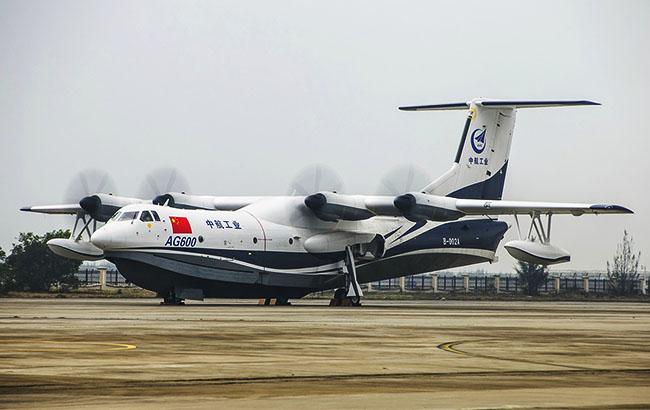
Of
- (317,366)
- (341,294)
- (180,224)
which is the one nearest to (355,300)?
(341,294)

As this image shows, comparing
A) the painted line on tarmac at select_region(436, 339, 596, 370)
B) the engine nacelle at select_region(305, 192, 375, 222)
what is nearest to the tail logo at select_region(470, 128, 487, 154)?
the engine nacelle at select_region(305, 192, 375, 222)

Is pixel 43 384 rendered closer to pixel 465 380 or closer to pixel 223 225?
pixel 465 380

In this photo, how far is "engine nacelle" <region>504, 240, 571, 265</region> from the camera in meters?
47.5

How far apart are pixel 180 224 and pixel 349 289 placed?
29.6ft

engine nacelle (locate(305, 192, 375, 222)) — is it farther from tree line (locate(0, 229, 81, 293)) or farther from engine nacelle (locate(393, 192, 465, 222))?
tree line (locate(0, 229, 81, 293))

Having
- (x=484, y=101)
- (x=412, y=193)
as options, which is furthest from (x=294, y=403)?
(x=484, y=101)

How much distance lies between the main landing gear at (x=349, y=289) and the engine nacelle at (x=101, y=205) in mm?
10090

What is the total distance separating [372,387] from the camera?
1452cm

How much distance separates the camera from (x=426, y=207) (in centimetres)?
4812

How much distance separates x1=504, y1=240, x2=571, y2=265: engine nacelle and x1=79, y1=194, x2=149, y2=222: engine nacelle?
17.1 metres

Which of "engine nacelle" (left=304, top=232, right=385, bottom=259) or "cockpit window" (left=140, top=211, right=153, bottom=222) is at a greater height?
"cockpit window" (left=140, top=211, right=153, bottom=222)

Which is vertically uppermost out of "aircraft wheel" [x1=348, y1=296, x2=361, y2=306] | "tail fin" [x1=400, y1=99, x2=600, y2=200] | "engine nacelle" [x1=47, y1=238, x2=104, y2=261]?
"tail fin" [x1=400, y1=99, x2=600, y2=200]

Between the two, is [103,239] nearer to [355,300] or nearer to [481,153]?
[355,300]

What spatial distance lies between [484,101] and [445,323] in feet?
81.6
